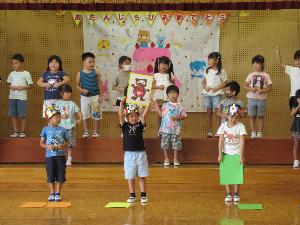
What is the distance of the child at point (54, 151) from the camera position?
8.52 m

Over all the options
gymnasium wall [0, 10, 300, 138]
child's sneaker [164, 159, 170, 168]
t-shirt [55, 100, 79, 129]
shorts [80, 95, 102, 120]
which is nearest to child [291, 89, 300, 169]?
child's sneaker [164, 159, 170, 168]

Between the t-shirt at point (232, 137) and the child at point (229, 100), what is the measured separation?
1081mm

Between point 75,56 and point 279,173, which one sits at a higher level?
point 75,56

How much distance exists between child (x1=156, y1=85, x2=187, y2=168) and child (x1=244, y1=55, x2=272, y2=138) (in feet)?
3.85

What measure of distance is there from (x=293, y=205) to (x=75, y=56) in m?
5.13

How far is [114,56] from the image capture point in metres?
11.6

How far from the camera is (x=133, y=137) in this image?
836 cm

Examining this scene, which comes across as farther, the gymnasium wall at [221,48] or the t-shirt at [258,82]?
the gymnasium wall at [221,48]

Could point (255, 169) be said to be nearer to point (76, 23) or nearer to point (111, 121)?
point (111, 121)

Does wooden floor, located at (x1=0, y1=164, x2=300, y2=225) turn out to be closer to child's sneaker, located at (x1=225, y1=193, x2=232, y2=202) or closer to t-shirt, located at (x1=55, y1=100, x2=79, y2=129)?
child's sneaker, located at (x1=225, y1=193, x2=232, y2=202)

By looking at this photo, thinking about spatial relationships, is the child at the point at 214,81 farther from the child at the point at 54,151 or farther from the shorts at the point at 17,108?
the shorts at the point at 17,108

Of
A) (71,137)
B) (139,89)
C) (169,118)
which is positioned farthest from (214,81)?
(71,137)

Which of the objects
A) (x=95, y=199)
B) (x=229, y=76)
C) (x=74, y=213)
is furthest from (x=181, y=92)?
(x=74, y=213)

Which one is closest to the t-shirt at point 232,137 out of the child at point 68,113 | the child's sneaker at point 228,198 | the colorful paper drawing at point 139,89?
the child's sneaker at point 228,198
